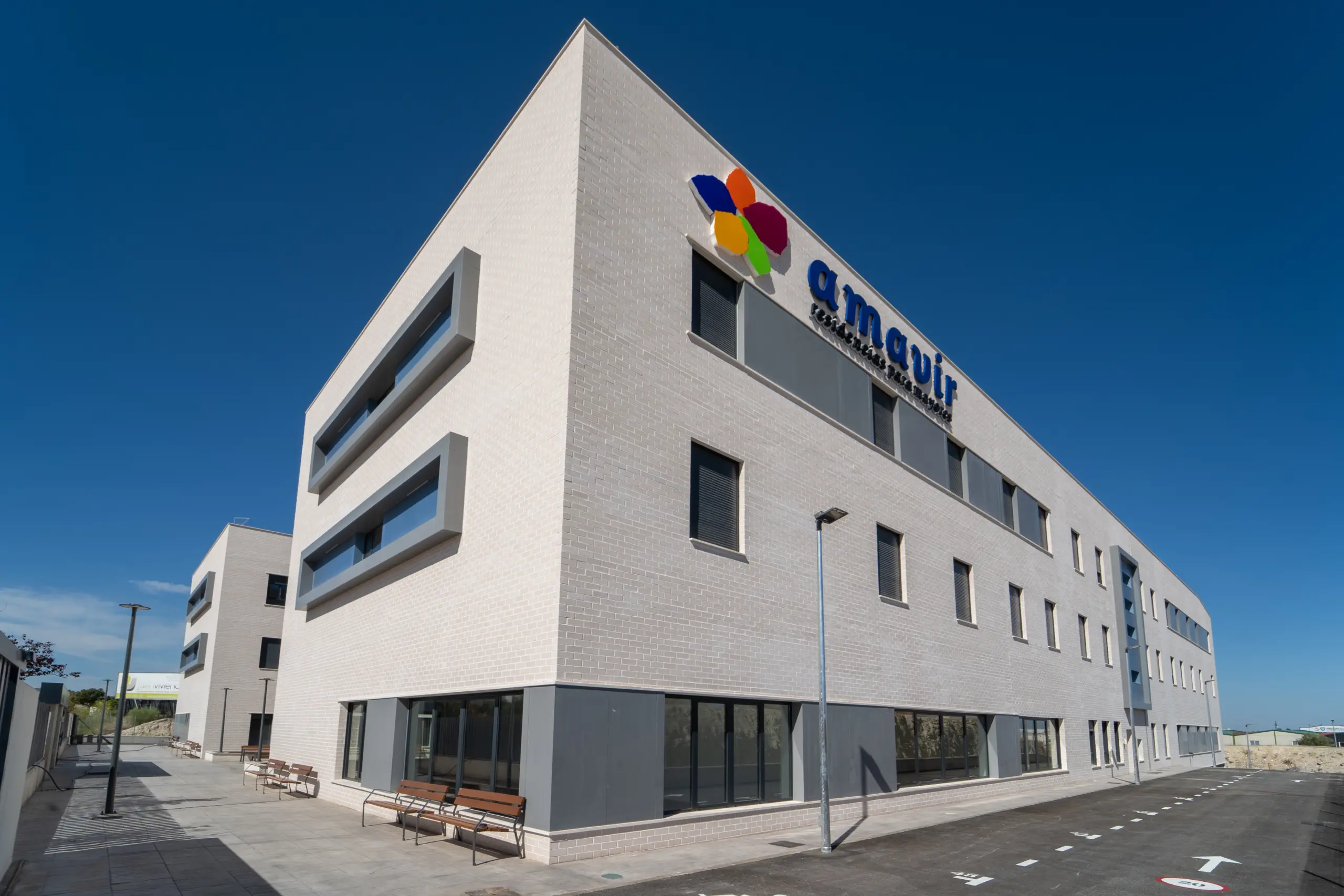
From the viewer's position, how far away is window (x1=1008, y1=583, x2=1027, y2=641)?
88.1 feet

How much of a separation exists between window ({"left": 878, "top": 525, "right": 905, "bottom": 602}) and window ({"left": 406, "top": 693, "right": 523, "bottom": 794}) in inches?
389

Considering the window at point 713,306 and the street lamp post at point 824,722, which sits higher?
the window at point 713,306

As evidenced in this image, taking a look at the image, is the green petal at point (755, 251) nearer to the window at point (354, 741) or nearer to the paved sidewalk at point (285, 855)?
the paved sidewalk at point (285, 855)

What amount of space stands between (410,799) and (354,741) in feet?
17.1

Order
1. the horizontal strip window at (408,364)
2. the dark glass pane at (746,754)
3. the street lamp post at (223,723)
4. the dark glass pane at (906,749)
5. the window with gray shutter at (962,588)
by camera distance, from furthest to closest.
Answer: the street lamp post at (223,723) → the window with gray shutter at (962,588) → the dark glass pane at (906,749) → the horizontal strip window at (408,364) → the dark glass pane at (746,754)

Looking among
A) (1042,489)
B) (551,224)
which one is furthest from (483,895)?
(1042,489)

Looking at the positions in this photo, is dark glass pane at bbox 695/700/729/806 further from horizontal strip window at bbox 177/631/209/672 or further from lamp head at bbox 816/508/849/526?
horizontal strip window at bbox 177/631/209/672

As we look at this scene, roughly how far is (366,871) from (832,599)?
9996 millimetres

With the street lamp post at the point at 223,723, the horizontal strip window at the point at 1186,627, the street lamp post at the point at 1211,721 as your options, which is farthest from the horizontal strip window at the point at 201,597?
the street lamp post at the point at 1211,721

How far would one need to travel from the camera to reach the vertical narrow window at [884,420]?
69.2ft

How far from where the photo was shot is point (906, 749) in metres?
19.3

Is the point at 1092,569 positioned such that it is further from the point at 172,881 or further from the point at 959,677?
the point at 172,881

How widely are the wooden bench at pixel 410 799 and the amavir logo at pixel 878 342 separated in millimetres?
12238

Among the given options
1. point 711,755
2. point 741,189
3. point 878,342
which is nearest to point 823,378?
point 878,342
